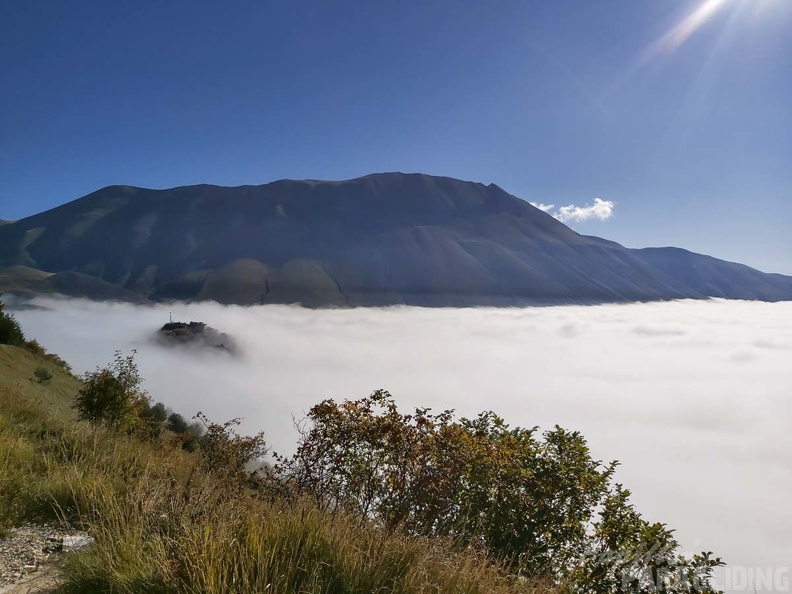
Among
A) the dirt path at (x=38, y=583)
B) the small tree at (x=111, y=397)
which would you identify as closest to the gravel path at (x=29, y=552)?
the dirt path at (x=38, y=583)

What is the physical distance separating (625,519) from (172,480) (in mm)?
6962

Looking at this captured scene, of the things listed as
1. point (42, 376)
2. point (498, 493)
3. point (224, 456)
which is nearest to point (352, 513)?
point (498, 493)

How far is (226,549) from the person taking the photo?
345 centimetres

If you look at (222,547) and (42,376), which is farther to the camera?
(42,376)

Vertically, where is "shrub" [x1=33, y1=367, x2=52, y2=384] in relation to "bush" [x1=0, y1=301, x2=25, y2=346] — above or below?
below

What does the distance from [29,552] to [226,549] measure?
2243 millimetres

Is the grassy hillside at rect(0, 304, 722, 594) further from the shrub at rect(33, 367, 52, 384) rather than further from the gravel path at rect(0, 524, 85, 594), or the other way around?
the shrub at rect(33, 367, 52, 384)

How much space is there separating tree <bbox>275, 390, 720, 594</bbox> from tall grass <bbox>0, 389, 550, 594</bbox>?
152 cm

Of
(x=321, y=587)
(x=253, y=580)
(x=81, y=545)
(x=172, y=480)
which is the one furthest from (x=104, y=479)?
(x=321, y=587)

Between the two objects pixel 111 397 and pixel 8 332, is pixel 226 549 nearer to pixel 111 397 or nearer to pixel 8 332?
pixel 111 397

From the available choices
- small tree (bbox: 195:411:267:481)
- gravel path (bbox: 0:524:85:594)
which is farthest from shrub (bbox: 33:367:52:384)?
gravel path (bbox: 0:524:85:594)

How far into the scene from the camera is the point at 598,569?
6160mm

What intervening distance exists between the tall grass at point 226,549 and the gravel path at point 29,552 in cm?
18

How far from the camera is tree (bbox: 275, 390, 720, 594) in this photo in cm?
600
